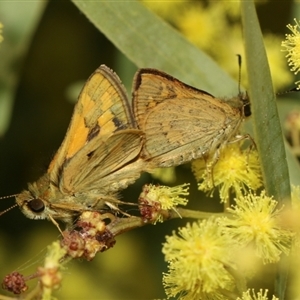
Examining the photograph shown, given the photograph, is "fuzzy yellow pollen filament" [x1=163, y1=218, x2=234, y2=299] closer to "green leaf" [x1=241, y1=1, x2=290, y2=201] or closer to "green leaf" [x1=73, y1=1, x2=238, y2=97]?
"green leaf" [x1=241, y1=1, x2=290, y2=201]

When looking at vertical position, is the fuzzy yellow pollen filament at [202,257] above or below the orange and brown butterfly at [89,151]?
below

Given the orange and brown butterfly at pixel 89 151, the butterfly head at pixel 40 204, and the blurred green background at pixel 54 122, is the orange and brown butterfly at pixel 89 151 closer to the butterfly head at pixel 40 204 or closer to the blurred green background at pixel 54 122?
the butterfly head at pixel 40 204

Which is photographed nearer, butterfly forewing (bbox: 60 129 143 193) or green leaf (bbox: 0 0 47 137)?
butterfly forewing (bbox: 60 129 143 193)

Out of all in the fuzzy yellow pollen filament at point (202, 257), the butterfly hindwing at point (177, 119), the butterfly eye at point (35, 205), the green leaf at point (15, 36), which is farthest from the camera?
the green leaf at point (15, 36)

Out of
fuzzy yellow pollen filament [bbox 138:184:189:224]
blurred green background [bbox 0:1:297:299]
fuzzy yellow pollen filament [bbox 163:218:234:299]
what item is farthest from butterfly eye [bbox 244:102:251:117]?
fuzzy yellow pollen filament [bbox 163:218:234:299]

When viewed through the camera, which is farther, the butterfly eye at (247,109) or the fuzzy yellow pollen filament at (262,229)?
the butterfly eye at (247,109)

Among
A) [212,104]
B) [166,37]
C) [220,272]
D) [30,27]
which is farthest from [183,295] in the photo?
[30,27]

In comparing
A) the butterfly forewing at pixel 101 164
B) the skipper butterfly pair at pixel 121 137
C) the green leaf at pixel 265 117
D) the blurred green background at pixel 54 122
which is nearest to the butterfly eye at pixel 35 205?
the skipper butterfly pair at pixel 121 137
